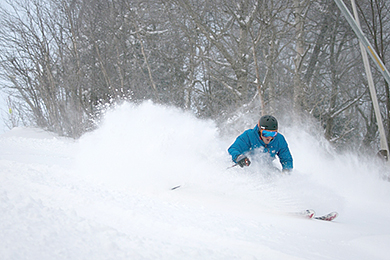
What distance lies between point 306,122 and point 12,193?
37.4 feet

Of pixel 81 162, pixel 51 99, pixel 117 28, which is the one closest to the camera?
pixel 81 162

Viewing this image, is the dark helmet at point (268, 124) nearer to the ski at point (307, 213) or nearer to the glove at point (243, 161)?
the glove at point (243, 161)

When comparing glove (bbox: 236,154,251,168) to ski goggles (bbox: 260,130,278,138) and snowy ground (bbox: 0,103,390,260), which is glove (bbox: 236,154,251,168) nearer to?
snowy ground (bbox: 0,103,390,260)

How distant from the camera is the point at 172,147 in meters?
5.79

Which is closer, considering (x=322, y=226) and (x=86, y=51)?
(x=322, y=226)

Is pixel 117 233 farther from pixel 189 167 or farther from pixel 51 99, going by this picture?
pixel 51 99

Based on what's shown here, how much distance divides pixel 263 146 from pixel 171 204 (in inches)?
86.7

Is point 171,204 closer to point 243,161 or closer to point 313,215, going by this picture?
point 243,161

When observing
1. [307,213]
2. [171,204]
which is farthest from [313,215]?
[171,204]

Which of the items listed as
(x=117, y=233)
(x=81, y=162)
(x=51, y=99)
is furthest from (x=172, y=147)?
(x=51, y=99)

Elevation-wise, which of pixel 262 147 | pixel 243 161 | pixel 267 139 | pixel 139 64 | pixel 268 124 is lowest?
pixel 243 161

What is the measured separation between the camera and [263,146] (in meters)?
5.41

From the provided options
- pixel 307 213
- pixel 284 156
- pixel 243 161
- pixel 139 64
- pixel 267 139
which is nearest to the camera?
pixel 307 213

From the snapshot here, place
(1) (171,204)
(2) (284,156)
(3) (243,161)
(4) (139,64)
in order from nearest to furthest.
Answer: (1) (171,204)
(3) (243,161)
(2) (284,156)
(4) (139,64)
